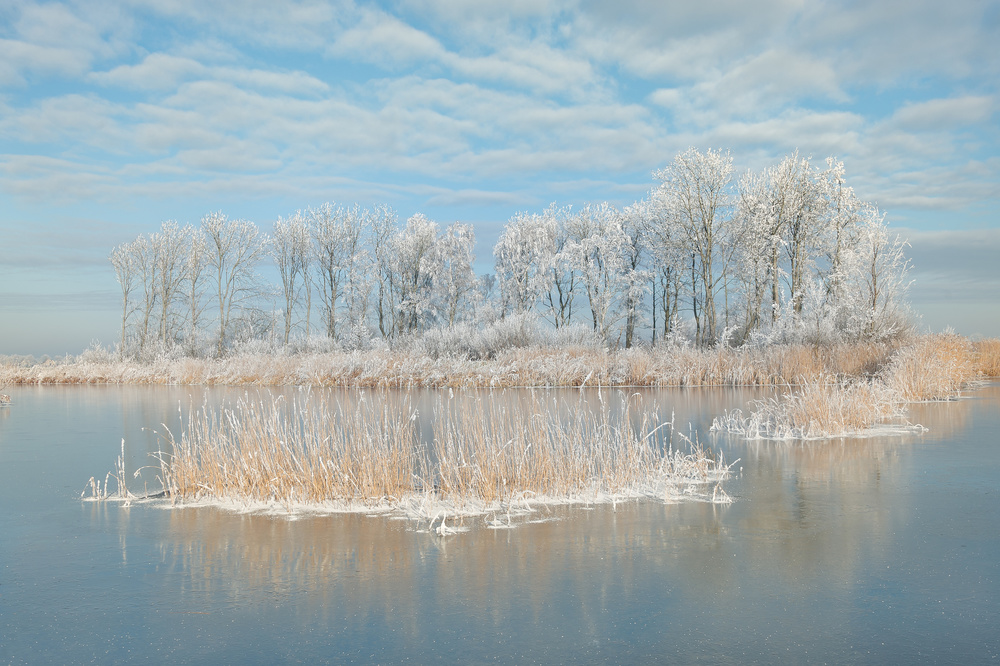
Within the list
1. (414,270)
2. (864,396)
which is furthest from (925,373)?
(414,270)

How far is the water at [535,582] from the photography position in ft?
11.8

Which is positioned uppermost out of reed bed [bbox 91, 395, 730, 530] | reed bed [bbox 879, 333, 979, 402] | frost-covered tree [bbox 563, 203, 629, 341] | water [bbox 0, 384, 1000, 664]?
frost-covered tree [bbox 563, 203, 629, 341]

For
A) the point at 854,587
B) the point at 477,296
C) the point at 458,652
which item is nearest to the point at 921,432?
the point at 854,587

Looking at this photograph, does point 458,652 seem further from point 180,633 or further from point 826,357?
point 826,357

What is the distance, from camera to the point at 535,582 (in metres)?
4.49

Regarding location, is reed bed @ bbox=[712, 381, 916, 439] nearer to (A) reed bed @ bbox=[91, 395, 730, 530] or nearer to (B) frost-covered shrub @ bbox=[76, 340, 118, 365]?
(A) reed bed @ bbox=[91, 395, 730, 530]

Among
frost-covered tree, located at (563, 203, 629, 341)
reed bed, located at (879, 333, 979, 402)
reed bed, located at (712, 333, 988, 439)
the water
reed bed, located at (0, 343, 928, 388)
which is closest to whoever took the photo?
the water

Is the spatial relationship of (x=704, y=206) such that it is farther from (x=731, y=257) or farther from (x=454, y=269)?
(x=454, y=269)

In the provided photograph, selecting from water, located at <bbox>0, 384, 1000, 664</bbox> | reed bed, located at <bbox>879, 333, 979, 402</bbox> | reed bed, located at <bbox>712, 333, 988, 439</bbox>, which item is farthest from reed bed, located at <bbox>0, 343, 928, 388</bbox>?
water, located at <bbox>0, 384, 1000, 664</bbox>

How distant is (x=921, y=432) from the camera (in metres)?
11.3

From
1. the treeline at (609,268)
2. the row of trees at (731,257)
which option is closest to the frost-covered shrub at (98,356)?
the treeline at (609,268)

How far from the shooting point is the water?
11.8ft

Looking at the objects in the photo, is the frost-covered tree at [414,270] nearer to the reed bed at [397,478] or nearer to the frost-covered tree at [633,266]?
the frost-covered tree at [633,266]

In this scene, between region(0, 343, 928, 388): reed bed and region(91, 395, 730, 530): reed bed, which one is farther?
region(0, 343, 928, 388): reed bed
